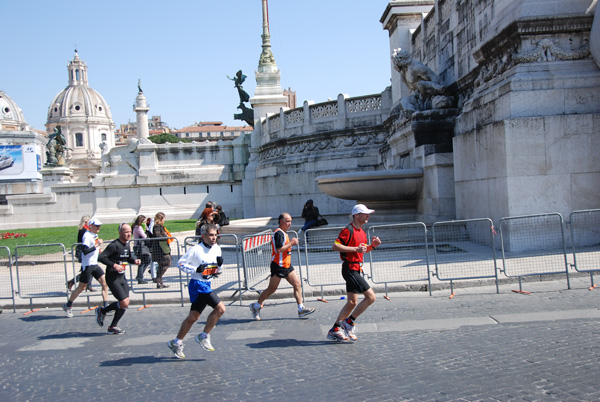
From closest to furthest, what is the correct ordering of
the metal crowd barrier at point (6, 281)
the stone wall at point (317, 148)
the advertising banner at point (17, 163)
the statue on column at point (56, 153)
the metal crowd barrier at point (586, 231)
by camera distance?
the metal crowd barrier at point (6, 281) → the metal crowd barrier at point (586, 231) → the stone wall at point (317, 148) → the statue on column at point (56, 153) → the advertising banner at point (17, 163)

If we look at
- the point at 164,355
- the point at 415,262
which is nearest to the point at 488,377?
the point at 164,355

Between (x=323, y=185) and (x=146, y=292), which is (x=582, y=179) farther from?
(x=146, y=292)

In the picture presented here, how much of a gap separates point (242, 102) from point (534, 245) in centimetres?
3196

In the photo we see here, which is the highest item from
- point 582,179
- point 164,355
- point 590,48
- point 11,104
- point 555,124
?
point 11,104

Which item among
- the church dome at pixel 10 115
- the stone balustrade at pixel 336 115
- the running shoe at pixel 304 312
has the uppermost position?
the church dome at pixel 10 115

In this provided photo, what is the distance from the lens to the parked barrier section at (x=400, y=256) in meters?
9.63

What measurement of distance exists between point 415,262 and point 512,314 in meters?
3.32

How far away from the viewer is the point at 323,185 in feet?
47.9

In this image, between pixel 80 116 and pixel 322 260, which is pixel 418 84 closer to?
pixel 322 260

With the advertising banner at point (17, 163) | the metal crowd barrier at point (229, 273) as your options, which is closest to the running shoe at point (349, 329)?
the metal crowd barrier at point (229, 273)

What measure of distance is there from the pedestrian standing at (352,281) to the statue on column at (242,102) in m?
33.4

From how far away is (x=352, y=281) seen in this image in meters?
6.54

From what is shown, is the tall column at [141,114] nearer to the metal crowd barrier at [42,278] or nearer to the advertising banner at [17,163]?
the metal crowd barrier at [42,278]

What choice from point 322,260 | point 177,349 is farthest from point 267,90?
point 177,349
